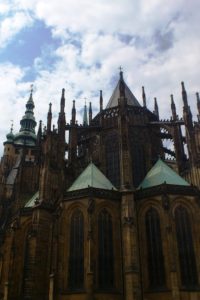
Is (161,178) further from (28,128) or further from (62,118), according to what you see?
(28,128)

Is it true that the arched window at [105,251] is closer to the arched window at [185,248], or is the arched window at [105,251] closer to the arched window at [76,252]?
the arched window at [76,252]

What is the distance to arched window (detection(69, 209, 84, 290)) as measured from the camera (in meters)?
23.0

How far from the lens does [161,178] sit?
26.5m

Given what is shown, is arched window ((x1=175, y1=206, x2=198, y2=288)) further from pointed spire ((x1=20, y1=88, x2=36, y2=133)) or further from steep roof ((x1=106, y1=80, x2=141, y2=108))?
pointed spire ((x1=20, y1=88, x2=36, y2=133))

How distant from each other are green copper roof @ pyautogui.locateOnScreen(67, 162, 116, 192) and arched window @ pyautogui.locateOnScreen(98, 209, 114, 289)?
2.42 m

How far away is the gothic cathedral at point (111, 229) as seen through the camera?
74.2 feet

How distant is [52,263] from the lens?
23.9 m

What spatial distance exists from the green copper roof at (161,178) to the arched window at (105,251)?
4.08 meters

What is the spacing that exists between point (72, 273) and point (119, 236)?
3917 mm

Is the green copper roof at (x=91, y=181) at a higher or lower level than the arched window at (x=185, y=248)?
higher

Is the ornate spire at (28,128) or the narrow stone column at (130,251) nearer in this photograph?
the narrow stone column at (130,251)

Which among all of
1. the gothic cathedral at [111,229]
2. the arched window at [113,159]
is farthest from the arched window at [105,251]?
the arched window at [113,159]

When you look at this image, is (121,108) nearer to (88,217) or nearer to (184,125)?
(184,125)

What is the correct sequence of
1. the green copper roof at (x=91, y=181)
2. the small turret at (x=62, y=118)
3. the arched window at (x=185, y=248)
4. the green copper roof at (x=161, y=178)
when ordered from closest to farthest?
the arched window at (x=185, y=248) < the green copper roof at (x=161, y=178) < the green copper roof at (x=91, y=181) < the small turret at (x=62, y=118)
